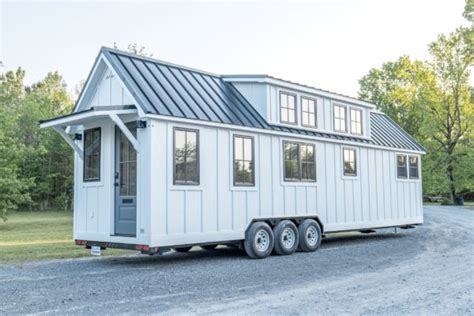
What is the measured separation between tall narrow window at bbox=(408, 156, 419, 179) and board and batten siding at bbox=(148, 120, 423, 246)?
42 cm

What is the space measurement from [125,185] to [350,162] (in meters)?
7.26

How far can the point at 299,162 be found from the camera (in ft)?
43.1

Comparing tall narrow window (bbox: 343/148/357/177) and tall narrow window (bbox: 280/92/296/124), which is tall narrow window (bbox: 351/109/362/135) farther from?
tall narrow window (bbox: 280/92/296/124)

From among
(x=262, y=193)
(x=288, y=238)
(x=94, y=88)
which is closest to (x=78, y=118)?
(x=94, y=88)

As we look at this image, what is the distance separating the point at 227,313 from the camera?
6.13m

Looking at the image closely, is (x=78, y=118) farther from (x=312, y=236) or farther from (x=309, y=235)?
(x=312, y=236)

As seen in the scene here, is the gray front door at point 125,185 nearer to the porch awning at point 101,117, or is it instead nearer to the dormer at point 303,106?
the porch awning at point 101,117


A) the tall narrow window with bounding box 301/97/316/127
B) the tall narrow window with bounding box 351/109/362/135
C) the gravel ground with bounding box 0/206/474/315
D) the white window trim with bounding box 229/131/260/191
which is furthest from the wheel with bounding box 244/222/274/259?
the tall narrow window with bounding box 351/109/362/135

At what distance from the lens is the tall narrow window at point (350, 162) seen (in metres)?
14.8

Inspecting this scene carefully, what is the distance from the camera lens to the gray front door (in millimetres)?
10312

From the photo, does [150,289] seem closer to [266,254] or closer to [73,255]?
[266,254]

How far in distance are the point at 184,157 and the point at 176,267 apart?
7.40 feet

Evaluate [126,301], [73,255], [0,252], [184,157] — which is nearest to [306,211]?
[184,157]

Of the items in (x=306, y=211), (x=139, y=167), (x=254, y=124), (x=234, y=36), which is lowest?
(x=306, y=211)
